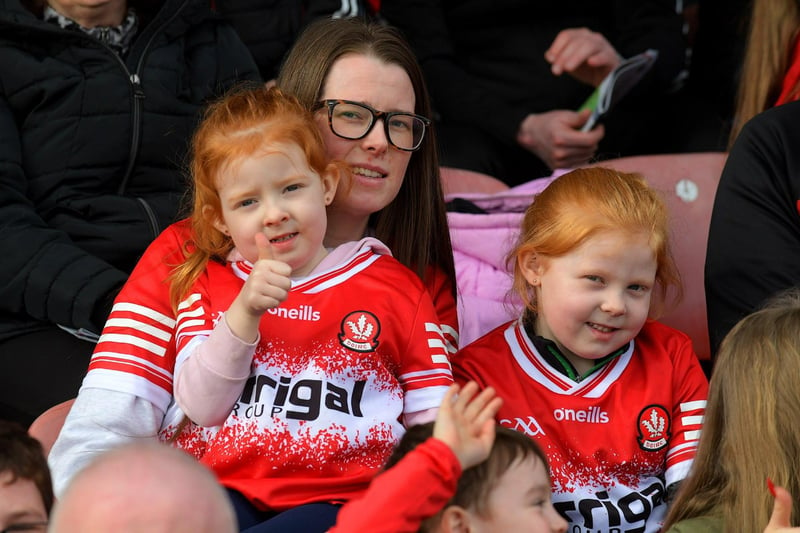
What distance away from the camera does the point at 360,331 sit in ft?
7.14

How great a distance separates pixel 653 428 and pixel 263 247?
2.63 feet

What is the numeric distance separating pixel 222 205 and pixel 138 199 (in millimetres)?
704

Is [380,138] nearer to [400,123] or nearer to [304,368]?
[400,123]

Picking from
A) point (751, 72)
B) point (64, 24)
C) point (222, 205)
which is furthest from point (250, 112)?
point (751, 72)

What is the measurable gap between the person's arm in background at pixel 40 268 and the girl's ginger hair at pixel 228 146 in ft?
1.16

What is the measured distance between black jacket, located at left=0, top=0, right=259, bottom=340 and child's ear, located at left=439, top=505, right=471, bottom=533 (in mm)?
1097

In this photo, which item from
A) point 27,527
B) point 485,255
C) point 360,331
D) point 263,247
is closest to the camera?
point 27,527

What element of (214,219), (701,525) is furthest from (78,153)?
(701,525)

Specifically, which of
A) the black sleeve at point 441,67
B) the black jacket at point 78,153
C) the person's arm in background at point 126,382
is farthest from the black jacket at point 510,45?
the person's arm in background at point 126,382

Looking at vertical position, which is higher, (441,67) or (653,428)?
(441,67)

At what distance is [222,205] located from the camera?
7.25ft

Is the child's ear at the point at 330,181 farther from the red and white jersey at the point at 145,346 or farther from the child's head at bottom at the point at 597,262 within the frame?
the child's head at bottom at the point at 597,262

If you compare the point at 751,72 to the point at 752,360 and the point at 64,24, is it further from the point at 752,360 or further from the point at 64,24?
the point at 64,24

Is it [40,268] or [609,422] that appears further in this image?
[40,268]
